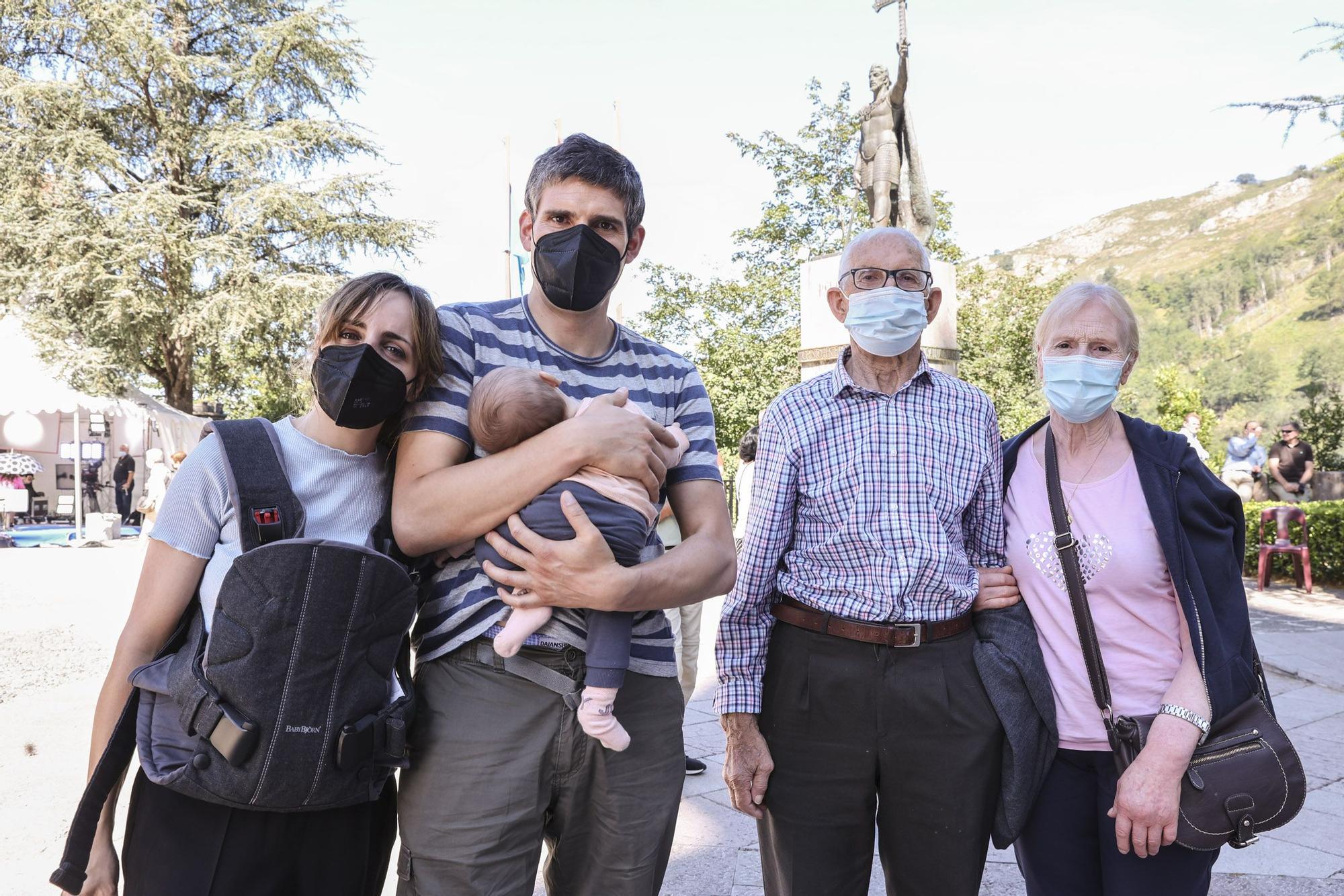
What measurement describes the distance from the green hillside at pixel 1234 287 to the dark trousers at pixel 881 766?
2488 centimetres

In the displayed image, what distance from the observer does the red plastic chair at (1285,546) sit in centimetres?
1106

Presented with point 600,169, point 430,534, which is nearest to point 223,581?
point 430,534

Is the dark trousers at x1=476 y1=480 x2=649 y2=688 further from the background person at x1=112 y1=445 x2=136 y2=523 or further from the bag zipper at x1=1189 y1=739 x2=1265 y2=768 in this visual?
the background person at x1=112 y1=445 x2=136 y2=523

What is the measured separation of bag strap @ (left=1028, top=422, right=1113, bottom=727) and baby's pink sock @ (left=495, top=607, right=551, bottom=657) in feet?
4.06

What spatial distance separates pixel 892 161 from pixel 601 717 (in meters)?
8.44

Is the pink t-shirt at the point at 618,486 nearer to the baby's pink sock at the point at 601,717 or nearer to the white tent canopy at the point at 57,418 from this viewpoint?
the baby's pink sock at the point at 601,717

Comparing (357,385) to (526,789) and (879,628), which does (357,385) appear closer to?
(526,789)

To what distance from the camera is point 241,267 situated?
24.6 metres

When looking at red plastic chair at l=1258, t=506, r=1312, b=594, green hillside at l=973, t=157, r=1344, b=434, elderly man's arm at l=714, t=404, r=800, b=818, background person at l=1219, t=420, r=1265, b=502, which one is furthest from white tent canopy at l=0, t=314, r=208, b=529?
green hillside at l=973, t=157, r=1344, b=434

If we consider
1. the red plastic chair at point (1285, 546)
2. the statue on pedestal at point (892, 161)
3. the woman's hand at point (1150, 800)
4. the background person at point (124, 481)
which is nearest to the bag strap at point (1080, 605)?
the woman's hand at point (1150, 800)

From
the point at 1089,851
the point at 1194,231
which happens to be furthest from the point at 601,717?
the point at 1194,231

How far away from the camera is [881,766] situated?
2.29 metres

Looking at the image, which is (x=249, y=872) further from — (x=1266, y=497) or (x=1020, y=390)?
(x=1020, y=390)

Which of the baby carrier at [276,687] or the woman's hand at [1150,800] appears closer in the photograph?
the baby carrier at [276,687]
